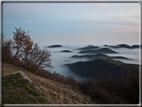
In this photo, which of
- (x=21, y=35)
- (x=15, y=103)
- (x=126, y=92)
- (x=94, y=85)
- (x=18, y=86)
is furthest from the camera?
(x=21, y=35)

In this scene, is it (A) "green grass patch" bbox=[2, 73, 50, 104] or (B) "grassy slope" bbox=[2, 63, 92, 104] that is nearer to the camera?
(A) "green grass patch" bbox=[2, 73, 50, 104]

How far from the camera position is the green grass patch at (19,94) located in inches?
235

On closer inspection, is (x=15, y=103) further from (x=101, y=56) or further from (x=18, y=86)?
(x=101, y=56)

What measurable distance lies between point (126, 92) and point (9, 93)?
12515mm

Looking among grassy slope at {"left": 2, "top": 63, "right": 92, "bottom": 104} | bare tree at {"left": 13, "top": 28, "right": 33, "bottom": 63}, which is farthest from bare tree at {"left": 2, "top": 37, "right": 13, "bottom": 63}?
grassy slope at {"left": 2, "top": 63, "right": 92, "bottom": 104}

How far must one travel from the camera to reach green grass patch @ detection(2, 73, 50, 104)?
597 centimetres

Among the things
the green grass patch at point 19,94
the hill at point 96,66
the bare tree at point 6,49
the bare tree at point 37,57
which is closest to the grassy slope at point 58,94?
the green grass patch at point 19,94

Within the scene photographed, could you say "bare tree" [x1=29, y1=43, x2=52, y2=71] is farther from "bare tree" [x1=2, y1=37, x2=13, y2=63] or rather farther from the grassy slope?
the grassy slope

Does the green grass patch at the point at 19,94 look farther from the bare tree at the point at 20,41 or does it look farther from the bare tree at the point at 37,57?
the bare tree at the point at 20,41

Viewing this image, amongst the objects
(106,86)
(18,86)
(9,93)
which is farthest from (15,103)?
(106,86)

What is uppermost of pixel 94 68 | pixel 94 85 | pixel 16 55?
pixel 16 55

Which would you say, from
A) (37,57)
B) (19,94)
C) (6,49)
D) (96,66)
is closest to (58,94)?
(19,94)

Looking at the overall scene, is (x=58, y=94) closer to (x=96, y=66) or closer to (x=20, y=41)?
(x=20, y=41)

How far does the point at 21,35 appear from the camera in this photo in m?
22.2
